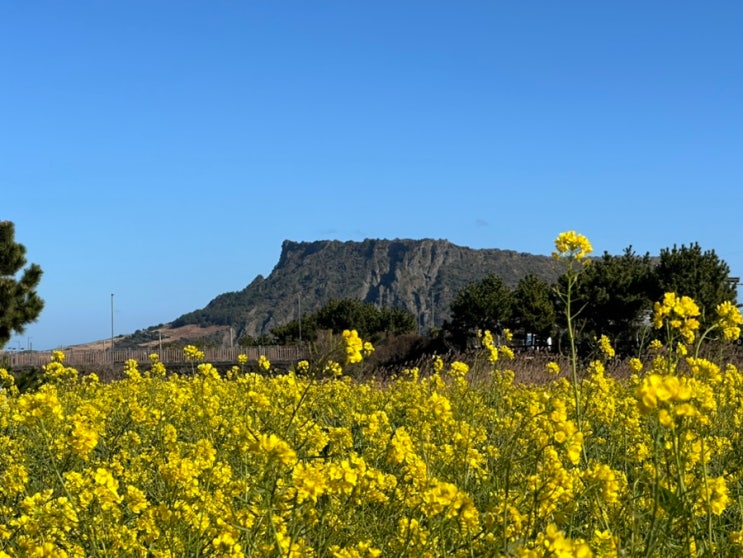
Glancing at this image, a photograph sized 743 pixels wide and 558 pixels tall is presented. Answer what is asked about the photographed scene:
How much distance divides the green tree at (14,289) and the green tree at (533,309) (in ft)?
83.3

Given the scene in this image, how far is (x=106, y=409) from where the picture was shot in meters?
6.61

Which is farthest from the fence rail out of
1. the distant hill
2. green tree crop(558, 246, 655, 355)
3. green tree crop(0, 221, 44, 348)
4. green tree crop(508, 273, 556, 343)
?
the distant hill

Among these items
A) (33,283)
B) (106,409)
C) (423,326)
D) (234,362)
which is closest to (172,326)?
(423,326)

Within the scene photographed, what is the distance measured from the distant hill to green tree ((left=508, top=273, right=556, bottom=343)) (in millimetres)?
107635

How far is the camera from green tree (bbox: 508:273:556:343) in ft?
133

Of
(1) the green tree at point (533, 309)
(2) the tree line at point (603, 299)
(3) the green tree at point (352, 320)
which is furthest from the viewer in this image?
(3) the green tree at point (352, 320)

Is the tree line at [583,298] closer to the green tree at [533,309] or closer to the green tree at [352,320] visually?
the green tree at [533,309]

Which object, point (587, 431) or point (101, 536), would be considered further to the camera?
point (587, 431)

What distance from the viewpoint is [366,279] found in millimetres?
171250

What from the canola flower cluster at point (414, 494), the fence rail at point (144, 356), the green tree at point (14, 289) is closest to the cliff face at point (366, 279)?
the fence rail at point (144, 356)

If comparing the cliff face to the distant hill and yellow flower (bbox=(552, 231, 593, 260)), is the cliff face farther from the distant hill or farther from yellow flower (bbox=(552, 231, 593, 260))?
yellow flower (bbox=(552, 231, 593, 260))

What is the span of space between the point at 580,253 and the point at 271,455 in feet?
5.49

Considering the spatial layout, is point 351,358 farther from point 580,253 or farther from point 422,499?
point 580,253

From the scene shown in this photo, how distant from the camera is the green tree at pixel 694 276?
34031mm
